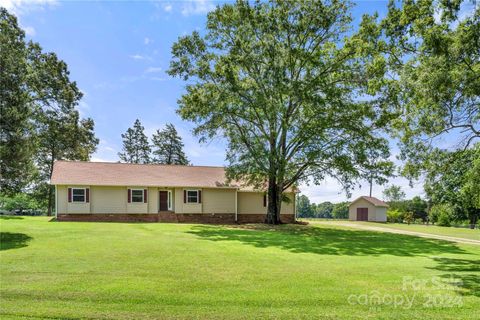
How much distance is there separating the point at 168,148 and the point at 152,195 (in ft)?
105

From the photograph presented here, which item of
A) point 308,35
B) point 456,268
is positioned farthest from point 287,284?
point 308,35

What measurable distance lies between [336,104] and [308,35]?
216 inches

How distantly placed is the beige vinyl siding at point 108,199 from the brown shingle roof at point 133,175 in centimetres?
62

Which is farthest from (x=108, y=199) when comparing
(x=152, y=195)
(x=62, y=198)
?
(x=152, y=195)

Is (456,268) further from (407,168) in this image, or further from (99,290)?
(99,290)

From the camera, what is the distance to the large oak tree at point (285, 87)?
23.0 m

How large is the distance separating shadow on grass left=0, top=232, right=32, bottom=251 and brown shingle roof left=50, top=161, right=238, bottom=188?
1016 centimetres

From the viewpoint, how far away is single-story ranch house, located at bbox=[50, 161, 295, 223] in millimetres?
24516

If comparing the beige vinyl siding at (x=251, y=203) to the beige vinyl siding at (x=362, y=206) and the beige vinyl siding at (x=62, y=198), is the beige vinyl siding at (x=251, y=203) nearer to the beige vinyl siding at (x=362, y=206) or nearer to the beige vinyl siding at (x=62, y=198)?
the beige vinyl siding at (x=62, y=198)

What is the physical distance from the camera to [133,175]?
27.3 metres

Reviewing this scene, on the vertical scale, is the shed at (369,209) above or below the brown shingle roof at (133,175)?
below

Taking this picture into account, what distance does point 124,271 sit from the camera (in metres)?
8.25

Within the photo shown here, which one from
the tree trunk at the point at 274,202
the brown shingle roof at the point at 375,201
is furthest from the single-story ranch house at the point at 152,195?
→ the brown shingle roof at the point at 375,201

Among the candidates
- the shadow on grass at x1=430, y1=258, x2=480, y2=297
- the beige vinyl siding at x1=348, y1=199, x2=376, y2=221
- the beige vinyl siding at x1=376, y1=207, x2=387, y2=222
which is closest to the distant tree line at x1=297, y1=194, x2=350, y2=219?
the beige vinyl siding at x1=348, y1=199, x2=376, y2=221
